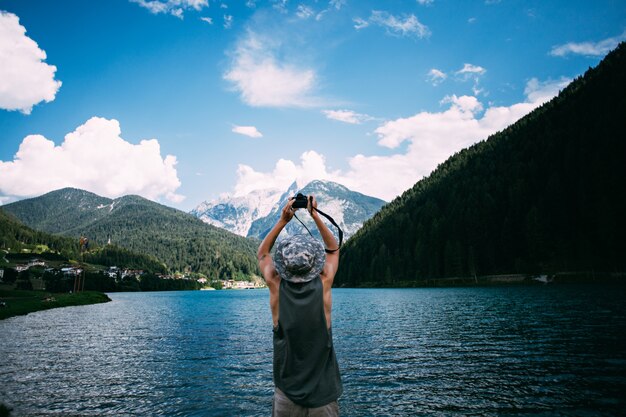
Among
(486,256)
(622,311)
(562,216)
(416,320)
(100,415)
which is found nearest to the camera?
(100,415)

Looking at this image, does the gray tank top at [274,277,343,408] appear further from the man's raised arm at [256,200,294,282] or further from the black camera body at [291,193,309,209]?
the black camera body at [291,193,309,209]

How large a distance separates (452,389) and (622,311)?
31.3 m

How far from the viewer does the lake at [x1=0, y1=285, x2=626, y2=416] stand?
1530cm

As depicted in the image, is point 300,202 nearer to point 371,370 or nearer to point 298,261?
point 298,261

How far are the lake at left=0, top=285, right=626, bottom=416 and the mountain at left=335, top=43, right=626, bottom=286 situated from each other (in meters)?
80.0

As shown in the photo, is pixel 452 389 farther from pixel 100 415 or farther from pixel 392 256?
pixel 392 256

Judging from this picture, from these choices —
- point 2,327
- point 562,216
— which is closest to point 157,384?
point 2,327

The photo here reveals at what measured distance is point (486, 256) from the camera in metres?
130

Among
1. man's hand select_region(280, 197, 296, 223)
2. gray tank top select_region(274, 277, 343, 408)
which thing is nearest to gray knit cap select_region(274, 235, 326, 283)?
gray tank top select_region(274, 277, 343, 408)

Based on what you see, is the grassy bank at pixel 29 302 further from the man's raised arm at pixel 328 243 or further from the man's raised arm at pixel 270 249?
the man's raised arm at pixel 328 243

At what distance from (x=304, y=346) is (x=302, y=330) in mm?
214

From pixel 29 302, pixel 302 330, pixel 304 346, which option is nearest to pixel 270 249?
pixel 302 330

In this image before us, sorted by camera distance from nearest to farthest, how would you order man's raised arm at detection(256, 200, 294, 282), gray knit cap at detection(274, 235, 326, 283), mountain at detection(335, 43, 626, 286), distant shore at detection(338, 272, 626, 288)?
gray knit cap at detection(274, 235, 326, 283)
man's raised arm at detection(256, 200, 294, 282)
distant shore at detection(338, 272, 626, 288)
mountain at detection(335, 43, 626, 286)

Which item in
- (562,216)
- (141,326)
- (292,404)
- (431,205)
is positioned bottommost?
(141,326)
